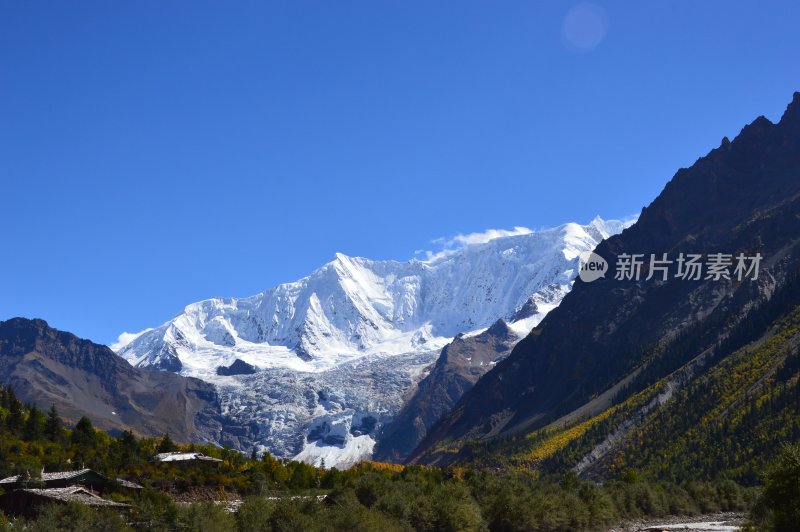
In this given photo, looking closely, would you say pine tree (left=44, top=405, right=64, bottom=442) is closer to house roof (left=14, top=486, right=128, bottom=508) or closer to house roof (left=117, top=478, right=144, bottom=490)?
house roof (left=117, top=478, right=144, bottom=490)

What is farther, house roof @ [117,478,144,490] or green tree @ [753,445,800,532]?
house roof @ [117,478,144,490]

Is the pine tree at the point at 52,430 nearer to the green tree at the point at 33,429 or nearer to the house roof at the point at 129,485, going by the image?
the green tree at the point at 33,429

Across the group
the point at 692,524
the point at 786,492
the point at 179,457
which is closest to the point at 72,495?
the point at 179,457

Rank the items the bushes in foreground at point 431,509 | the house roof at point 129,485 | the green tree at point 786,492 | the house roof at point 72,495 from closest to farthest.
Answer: the green tree at point 786,492, the bushes in foreground at point 431,509, the house roof at point 72,495, the house roof at point 129,485

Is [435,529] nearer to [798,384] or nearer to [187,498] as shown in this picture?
[187,498]

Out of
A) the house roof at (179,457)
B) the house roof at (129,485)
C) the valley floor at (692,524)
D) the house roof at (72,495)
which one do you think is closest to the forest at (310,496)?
the house roof at (129,485)

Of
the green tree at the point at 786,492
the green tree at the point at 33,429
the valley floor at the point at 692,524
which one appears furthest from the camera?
the green tree at the point at 33,429

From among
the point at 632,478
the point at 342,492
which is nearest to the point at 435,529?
the point at 342,492

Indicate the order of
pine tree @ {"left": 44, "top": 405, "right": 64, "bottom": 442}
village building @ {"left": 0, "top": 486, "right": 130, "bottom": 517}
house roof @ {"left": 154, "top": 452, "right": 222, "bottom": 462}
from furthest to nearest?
1. pine tree @ {"left": 44, "top": 405, "right": 64, "bottom": 442}
2. house roof @ {"left": 154, "top": 452, "right": 222, "bottom": 462}
3. village building @ {"left": 0, "top": 486, "right": 130, "bottom": 517}

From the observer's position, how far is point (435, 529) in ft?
311

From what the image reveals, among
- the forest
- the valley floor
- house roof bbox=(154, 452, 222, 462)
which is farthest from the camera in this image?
house roof bbox=(154, 452, 222, 462)

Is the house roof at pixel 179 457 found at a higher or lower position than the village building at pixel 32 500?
higher

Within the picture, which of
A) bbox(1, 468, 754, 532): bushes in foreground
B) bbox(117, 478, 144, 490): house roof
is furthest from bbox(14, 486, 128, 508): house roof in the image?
bbox(117, 478, 144, 490): house roof

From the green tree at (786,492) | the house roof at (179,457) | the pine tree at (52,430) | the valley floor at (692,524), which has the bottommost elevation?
the valley floor at (692,524)
